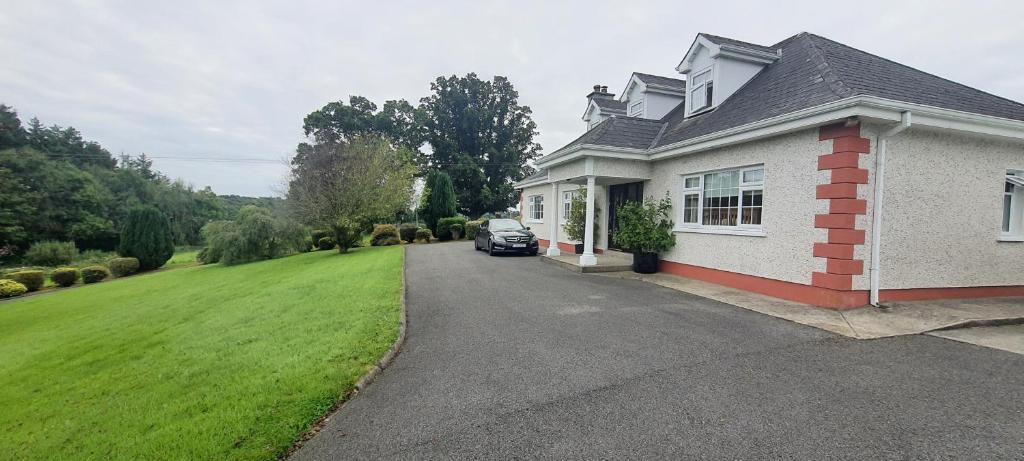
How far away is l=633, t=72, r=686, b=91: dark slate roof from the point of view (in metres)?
13.5

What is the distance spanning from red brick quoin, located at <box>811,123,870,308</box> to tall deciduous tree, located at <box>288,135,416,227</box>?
1847 centimetres

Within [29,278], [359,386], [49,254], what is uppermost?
[359,386]

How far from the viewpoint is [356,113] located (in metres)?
39.8

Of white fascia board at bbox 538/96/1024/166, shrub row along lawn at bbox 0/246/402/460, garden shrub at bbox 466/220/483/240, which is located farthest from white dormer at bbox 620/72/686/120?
garden shrub at bbox 466/220/483/240

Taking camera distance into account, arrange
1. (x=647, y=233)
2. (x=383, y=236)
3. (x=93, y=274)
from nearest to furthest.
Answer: (x=647, y=233) < (x=93, y=274) < (x=383, y=236)

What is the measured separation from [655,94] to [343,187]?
14970mm

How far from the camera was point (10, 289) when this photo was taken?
17.6 m

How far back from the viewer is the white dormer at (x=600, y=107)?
651 inches

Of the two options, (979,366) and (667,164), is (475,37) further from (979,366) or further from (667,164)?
(979,366)

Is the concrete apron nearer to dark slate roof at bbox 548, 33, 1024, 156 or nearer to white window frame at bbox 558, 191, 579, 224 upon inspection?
dark slate roof at bbox 548, 33, 1024, 156

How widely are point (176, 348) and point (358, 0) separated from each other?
10.3 m

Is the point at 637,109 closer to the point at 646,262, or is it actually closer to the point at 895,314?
the point at 646,262

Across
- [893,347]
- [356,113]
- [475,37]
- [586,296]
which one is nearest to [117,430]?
[586,296]

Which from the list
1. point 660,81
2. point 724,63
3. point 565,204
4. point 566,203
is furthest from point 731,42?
point 565,204
